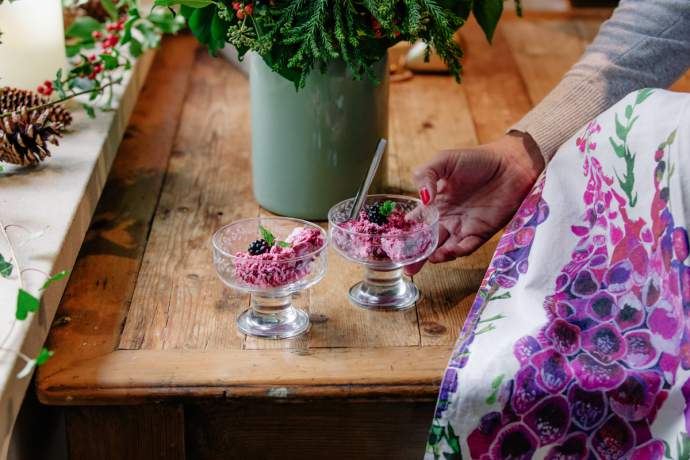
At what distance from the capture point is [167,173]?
4.39 feet

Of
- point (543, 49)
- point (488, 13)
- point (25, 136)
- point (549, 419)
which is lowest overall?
point (543, 49)

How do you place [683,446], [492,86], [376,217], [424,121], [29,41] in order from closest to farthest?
[683,446]
[376,217]
[29,41]
[424,121]
[492,86]

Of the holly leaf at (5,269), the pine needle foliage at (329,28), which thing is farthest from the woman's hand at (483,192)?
the holly leaf at (5,269)

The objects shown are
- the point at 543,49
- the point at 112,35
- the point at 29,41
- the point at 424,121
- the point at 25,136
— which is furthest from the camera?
the point at 543,49

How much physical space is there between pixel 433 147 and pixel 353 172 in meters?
0.30

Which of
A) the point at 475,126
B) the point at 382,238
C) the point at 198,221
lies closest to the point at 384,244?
the point at 382,238

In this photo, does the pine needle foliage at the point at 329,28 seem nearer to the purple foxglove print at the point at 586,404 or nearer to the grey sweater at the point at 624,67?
the grey sweater at the point at 624,67

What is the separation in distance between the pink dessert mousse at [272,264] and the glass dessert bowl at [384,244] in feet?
0.19

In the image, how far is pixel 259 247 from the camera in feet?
3.09

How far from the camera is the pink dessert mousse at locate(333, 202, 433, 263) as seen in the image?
38.3 inches

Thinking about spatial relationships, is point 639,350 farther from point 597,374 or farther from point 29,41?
point 29,41

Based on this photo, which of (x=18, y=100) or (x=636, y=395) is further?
(x=18, y=100)

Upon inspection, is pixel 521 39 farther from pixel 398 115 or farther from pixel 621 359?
pixel 621 359

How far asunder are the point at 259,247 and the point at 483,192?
31cm
